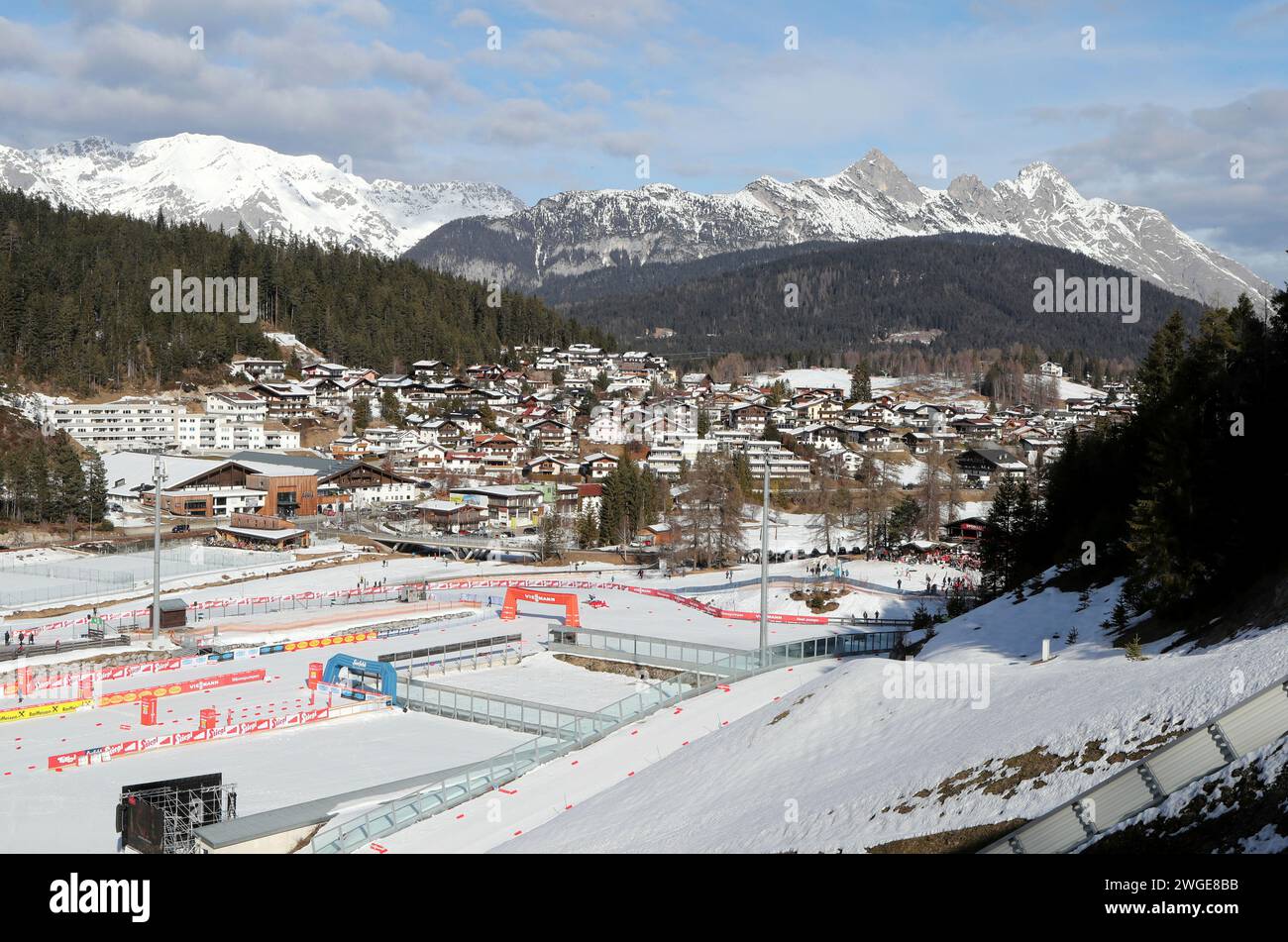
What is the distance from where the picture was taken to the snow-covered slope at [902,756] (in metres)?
12.0

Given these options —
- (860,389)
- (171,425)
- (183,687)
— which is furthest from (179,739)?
(860,389)

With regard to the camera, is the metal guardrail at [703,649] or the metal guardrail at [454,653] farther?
the metal guardrail at [454,653]

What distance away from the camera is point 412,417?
120 m

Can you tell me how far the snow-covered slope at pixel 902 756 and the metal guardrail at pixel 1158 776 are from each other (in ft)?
3.92

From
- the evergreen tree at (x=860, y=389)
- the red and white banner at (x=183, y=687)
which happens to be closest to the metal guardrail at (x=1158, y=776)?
the red and white banner at (x=183, y=687)

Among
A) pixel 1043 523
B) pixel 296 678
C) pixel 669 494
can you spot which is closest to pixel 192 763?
pixel 296 678

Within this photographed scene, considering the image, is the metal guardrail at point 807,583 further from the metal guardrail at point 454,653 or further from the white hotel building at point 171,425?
the white hotel building at point 171,425

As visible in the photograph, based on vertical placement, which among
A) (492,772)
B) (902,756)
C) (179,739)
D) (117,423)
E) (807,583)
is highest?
(117,423)

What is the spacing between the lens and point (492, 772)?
19406 mm

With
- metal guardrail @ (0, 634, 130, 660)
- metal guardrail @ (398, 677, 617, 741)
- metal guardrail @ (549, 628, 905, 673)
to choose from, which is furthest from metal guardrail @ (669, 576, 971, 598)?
metal guardrail @ (0, 634, 130, 660)

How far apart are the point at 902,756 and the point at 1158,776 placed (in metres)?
5.28

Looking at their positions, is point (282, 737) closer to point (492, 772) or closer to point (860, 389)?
point (492, 772)
